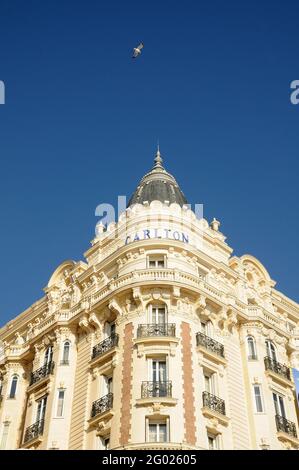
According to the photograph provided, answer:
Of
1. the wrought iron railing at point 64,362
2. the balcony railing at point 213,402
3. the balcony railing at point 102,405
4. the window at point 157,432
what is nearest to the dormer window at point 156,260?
the wrought iron railing at point 64,362

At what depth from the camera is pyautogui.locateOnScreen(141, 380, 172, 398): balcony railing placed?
33.2 meters

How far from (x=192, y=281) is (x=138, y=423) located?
9.29 m

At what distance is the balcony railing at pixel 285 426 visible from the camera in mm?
36875

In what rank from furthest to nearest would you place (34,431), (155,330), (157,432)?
(34,431)
(155,330)
(157,432)

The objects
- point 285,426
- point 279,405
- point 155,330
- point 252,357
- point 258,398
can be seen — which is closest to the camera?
point 155,330

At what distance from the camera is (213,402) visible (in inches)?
1367

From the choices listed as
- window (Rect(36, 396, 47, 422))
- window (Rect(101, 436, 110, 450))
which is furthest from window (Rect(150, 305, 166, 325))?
window (Rect(36, 396, 47, 422))

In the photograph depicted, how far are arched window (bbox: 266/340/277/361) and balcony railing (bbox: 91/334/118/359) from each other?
9611mm

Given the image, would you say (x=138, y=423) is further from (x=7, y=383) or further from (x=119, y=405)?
(x=7, y=383)

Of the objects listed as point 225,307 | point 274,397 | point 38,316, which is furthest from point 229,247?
point 38,316

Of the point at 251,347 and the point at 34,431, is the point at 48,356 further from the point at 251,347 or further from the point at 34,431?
Result: the point at 251,347

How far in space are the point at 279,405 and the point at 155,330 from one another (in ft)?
29.1

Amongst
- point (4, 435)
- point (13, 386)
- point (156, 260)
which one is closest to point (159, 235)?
point (156, 260)
